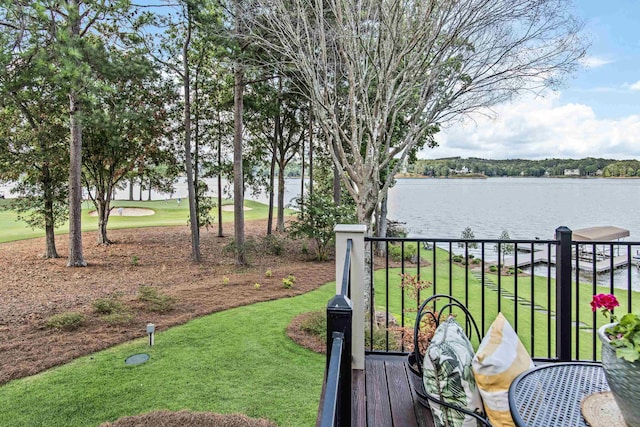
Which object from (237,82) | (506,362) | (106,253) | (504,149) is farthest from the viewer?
(504,149)

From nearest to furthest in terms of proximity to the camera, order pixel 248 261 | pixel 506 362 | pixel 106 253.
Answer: pixel 506 362 → pixel 248 261 → pixel 106 253

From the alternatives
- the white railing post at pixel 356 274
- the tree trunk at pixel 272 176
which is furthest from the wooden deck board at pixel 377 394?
the tree trunk at pixel 272 176

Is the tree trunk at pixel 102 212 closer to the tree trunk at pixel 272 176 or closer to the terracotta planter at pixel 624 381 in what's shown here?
the tree trunk at pixel 272 176

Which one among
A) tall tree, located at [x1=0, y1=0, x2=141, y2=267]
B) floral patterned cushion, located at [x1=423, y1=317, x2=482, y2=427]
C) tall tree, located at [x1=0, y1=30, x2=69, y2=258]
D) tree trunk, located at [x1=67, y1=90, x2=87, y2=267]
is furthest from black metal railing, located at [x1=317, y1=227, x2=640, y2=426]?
tall tree, located at [x1=0, y1=30, x2=69, y2=258]

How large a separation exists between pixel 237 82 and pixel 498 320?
8.70 m

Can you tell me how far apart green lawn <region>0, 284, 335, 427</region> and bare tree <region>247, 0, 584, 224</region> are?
229 cm

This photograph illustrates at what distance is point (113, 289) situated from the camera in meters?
7.65

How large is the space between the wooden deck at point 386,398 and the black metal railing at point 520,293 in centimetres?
25

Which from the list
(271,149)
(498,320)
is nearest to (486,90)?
(498,320)

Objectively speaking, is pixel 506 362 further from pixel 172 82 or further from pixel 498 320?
pixel 172 82

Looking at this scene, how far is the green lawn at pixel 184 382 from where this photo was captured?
3.42 m

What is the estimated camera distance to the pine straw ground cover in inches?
194

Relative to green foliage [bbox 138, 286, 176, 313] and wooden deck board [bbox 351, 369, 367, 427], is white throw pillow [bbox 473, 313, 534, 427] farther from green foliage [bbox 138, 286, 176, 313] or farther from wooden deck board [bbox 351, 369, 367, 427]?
green foliage [bbox 138, 286, 176, 313]

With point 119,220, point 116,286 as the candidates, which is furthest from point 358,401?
point 119,220
